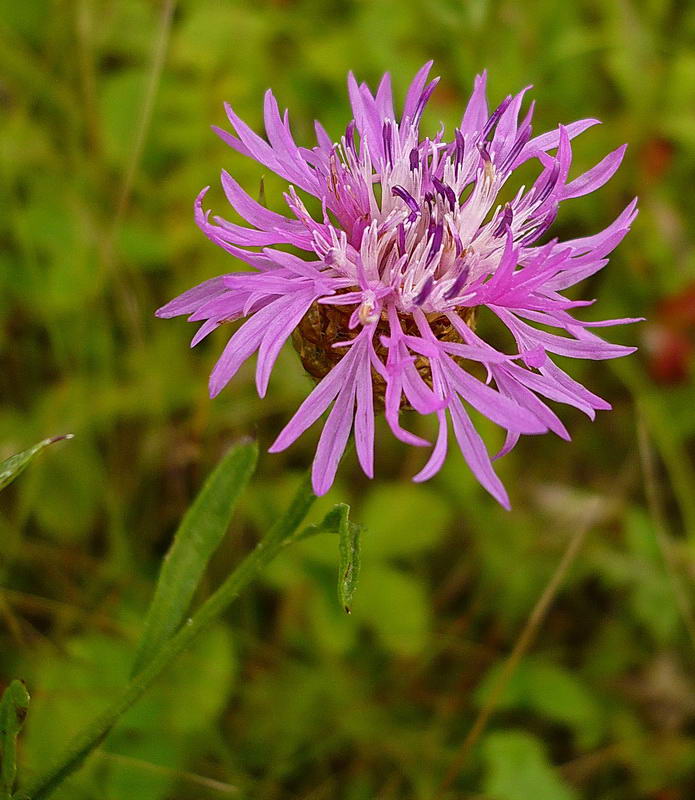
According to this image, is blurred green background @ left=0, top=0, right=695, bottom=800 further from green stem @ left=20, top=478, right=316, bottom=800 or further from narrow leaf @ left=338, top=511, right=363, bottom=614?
narrow leaf @ left=338, top=511, right=363, bottom=614

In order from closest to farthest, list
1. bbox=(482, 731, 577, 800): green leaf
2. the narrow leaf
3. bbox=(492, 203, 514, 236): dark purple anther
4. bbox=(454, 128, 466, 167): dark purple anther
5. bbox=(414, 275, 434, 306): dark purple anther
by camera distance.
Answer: the narrow leaf < bbox=(414, 275, 434, 306): dark purple anther < bbox=(492, 203, 514, 236): dark purple anther < bbox=(454, 128, 466, 167): dark purple anther < bbox=(482, 731, 577, 800): green leaf

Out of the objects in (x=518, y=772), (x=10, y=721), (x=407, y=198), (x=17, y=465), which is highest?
(x=407, y=198)

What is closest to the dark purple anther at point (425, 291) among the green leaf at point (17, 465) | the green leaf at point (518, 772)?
the green leaf at point (17, 465)

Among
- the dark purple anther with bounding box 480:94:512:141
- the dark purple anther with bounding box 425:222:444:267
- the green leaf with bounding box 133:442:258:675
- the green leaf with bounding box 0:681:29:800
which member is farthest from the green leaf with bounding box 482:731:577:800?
the dark purple anther with bounding box 480:94:512:141

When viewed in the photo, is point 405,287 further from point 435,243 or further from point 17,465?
point 17,465

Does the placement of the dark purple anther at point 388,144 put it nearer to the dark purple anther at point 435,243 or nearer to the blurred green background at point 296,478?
the dark purple anther at point 435,243

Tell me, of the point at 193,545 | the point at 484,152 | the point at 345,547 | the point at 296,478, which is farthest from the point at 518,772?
the point at 484,152

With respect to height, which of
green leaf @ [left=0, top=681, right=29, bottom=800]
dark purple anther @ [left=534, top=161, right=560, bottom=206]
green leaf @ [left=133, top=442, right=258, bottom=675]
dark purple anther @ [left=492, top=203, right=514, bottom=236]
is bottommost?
green leaf @ [left=0, top=681, right=29, bottom=800]
